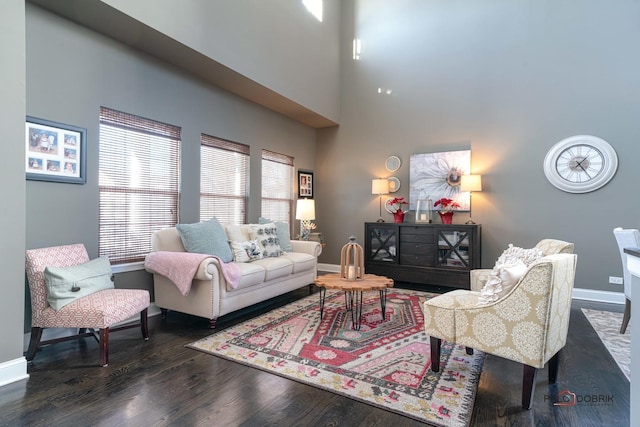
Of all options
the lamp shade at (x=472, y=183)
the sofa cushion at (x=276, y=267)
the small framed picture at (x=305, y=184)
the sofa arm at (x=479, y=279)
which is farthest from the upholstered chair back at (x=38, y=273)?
the lamp shade at (x=472, y=183)

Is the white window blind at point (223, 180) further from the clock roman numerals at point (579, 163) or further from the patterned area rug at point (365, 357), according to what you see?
the clock roman numerals at point (579, 163)

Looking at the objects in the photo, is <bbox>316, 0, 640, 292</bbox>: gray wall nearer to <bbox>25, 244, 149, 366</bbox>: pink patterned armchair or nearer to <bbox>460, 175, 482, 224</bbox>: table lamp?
<bbox>460, 175, 482, 224</bbox>: table lamp

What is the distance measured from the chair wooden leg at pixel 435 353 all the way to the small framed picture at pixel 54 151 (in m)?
3.26

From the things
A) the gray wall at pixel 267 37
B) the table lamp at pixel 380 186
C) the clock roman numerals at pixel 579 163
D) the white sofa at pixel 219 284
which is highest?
the gray wall at pixel 267 37

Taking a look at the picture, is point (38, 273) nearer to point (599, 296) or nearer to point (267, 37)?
point (267, 37)

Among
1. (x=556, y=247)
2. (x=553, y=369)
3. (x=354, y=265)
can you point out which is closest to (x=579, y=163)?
(x=556, y=247)

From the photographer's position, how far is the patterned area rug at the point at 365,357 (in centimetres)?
202

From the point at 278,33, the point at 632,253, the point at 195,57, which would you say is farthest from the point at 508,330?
the point at 278,33

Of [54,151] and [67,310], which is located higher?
[54,151]

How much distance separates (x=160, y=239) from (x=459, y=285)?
3863 mm

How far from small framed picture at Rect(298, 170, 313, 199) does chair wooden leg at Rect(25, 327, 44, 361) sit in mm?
4216

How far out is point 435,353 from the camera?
92.0 inches

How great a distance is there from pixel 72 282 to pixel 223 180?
2.45m

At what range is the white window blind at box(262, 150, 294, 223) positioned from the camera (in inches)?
215
